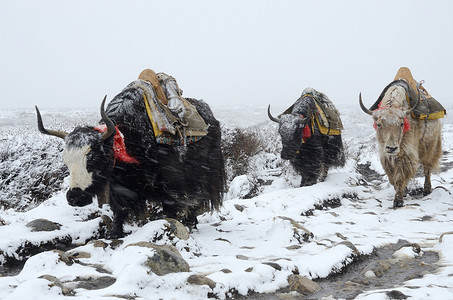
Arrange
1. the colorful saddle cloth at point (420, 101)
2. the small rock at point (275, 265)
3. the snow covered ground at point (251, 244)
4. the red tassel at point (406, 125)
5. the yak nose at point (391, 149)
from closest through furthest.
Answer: the snow covered ground at point (251, 244) < the small rock at point (275, 265) < the yak nose at point (391, 149) < the red tassel at point (406, 125) < the colorful saddle cloth at point (420, 101)

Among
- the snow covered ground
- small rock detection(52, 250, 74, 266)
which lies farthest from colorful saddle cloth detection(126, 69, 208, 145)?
small rock detection(52, 250, 74, 266)

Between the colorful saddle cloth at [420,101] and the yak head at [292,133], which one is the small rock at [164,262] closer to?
the yak head at [292,133]

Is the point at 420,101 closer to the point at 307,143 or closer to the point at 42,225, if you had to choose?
the point at 307,143

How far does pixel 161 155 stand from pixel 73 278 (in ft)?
5.02

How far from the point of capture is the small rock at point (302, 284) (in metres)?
2.28

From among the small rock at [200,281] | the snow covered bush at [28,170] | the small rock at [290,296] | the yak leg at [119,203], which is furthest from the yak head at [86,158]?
the snow covered bush at [28,170]

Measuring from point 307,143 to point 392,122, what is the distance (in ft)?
6.27

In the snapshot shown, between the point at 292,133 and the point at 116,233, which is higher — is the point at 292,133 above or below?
above

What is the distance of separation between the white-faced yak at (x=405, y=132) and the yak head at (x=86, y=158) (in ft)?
11.3

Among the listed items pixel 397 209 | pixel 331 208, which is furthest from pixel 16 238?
pixel 397 209

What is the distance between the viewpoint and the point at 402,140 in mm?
5016

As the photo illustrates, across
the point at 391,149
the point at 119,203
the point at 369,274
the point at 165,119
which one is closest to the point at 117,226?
the point at 119,203

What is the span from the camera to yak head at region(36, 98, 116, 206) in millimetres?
2861

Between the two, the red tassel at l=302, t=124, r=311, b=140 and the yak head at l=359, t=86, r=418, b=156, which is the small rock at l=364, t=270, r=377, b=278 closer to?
the yak head at l=359, t=86, r=418, b=156
